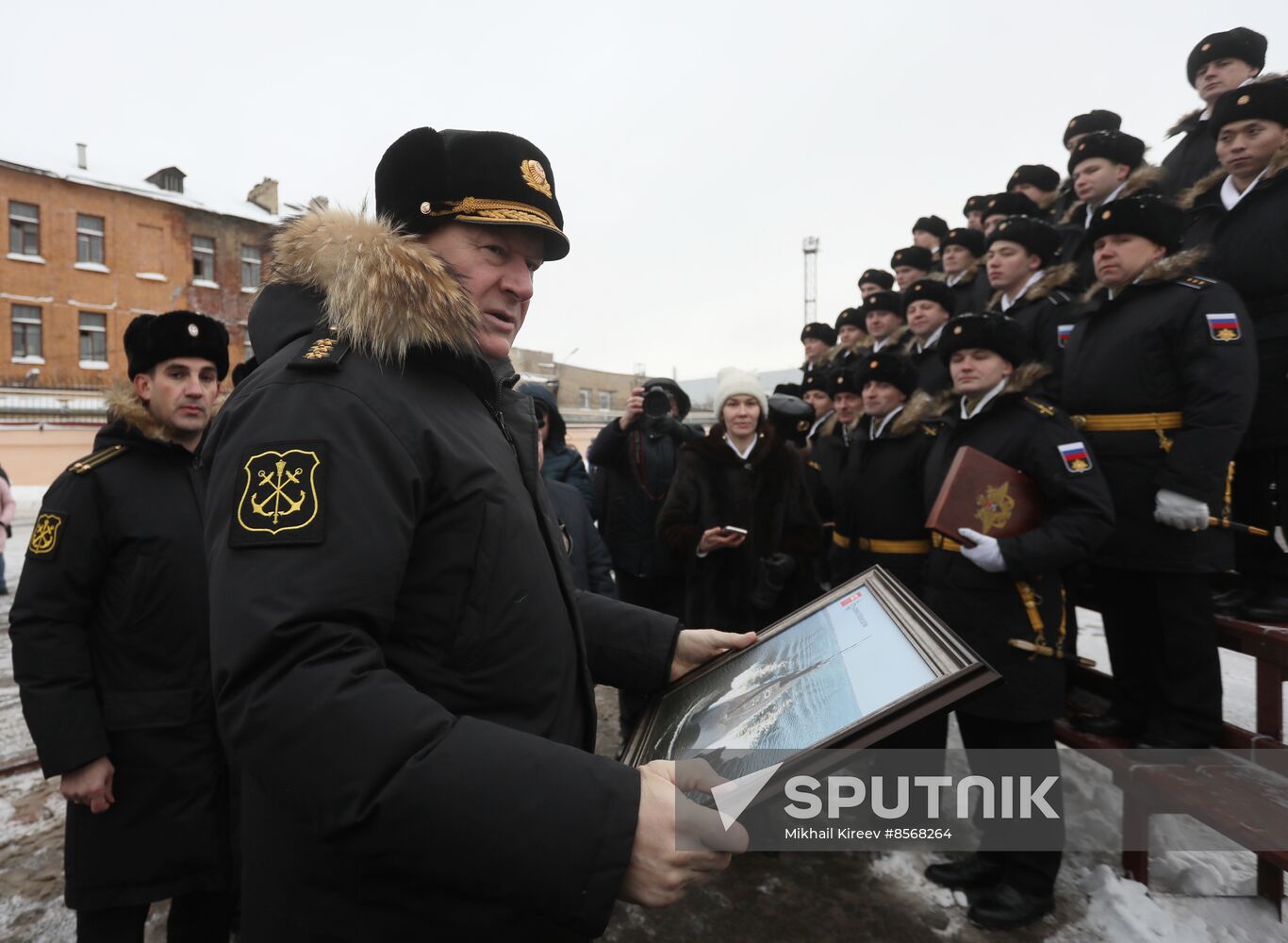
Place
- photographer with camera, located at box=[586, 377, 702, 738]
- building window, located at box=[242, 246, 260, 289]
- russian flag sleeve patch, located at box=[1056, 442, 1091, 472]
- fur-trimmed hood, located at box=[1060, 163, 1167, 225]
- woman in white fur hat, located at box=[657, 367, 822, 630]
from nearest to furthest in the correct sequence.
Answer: russian flag sleeve patch, located at box=[1056, 442, 1091, 472]
woman in white fur hat, located at box=[657, 367, 822, 630]
fur-trimmed hood, located at box=[1060, 163, 1167, 225]
photographer with camera, located at box=[586, 377, 702, 738]
building window, located at box=[242, 246, 260, 289]

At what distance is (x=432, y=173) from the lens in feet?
4.26

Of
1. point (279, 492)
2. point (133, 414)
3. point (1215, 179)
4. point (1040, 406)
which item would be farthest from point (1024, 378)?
point (133, 414)

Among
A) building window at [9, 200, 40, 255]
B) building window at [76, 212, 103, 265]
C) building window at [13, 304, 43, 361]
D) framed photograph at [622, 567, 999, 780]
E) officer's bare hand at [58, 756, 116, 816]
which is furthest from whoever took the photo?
building window at [76, 212, 103, 265]

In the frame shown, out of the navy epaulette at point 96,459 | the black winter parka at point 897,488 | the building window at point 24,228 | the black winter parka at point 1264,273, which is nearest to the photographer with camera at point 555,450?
the black winter parka at point 897,488

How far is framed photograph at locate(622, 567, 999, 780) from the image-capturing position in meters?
1.03

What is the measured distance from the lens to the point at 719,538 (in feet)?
12.1

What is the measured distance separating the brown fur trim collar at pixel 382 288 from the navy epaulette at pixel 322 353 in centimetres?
2

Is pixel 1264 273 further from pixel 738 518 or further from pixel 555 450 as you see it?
pixel 555 450

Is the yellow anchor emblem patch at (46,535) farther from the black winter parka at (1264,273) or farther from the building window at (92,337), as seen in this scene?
the building window at (92,337)

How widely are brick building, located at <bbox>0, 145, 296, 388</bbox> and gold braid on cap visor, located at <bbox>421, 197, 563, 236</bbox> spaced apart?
2353 centimetres

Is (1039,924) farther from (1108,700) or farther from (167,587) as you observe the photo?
(167,587)

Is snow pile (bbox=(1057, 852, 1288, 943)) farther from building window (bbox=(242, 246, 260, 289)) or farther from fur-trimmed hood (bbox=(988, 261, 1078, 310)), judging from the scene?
building window (bbox=(242, 246, 260, 289))

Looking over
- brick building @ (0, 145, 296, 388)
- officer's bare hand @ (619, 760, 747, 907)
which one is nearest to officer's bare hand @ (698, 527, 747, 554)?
officer's bare hand @ (619, 760, 747, 907)

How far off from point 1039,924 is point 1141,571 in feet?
4.70
